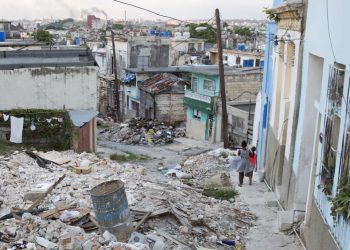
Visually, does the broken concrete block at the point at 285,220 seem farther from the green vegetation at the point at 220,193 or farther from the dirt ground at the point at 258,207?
the green vegetation at the point at 220,193

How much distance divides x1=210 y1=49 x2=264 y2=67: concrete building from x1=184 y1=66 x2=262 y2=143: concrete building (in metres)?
9.65

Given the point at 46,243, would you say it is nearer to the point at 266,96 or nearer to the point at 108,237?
the point at 108,237

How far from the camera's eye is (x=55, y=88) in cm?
2150

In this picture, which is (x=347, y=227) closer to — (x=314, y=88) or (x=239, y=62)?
(x=314, y=88)

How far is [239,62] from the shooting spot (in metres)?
46.5

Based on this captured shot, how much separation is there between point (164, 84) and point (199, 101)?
224 inches

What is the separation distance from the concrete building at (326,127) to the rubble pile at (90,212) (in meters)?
2.12

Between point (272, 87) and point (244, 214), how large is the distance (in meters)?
4.95

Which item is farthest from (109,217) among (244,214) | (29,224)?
(244,214)

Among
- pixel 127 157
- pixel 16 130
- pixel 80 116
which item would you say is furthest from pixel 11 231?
pixel 127 157

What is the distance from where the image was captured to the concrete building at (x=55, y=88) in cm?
2095

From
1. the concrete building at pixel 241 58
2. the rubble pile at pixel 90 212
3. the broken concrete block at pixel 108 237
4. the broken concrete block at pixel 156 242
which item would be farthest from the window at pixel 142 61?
the broken concrete block at pixel 108 237

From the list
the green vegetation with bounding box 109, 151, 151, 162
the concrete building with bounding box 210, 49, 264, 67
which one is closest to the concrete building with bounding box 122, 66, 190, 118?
the concrete building with bounding box 210, 49, 264, 67

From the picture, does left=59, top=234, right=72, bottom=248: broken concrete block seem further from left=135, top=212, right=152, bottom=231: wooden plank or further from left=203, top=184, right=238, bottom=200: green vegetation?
left=203, top=184, right=238, bottom=200: green vegetation
